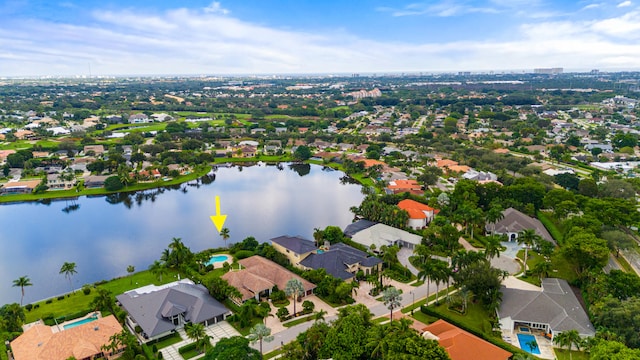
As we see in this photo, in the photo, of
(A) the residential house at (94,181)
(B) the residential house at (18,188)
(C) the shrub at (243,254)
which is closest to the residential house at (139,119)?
(A) the residential house at (94,181)

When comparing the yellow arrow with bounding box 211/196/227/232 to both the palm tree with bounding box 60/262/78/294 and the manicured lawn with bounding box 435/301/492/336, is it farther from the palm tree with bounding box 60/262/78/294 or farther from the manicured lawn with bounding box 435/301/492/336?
the manicured lawn with bounding box 435/301/492/336

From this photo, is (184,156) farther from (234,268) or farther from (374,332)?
(374,332)

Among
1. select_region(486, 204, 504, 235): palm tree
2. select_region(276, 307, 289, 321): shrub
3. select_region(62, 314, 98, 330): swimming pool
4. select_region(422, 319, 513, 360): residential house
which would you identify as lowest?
select_region(62, 314, 98, 330): swimming pool

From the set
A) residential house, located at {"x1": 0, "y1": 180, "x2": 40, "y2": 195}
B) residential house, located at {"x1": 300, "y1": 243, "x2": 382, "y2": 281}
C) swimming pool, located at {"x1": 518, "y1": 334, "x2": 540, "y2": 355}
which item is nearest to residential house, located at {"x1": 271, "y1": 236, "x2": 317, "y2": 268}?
residential house, located at {"x1": 300, "y1": 243, "x2": 382, "y2": 281}

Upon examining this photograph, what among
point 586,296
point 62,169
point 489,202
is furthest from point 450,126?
point 62,169

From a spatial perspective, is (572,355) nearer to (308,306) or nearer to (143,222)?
(308,306)

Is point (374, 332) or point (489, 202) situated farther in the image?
point (489, 202)
